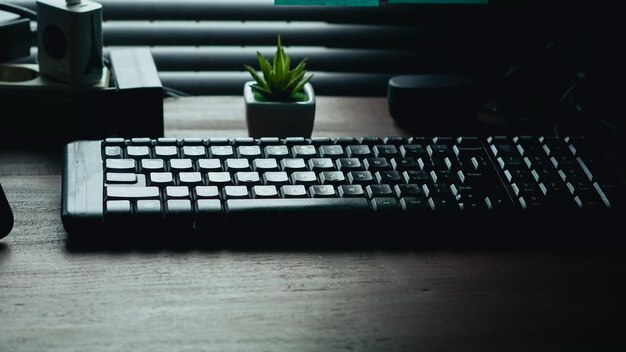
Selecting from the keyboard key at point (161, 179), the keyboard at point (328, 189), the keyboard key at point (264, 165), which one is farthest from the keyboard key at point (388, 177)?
the keyboard key at point (161, 179)

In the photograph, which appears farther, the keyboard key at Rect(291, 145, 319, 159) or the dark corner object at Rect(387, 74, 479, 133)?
the dark corner object at Rect(387, 74, 479, 133)

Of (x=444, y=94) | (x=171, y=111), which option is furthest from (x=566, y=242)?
(x=171, y=111)

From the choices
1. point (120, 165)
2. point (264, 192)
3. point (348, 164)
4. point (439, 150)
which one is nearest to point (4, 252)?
point (120, 165)

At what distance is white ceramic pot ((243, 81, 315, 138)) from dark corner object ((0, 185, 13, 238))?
1.06ft

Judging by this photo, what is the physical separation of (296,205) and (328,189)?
0.04 m

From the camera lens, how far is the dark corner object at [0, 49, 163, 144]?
3.15 feet

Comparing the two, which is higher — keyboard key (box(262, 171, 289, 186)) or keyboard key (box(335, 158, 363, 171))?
keyboard key (box(335, 158, 363, 171))

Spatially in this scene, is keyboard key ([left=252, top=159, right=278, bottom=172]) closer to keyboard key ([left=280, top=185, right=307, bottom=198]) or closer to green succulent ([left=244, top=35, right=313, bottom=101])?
keyboard key ([left=280, top=185, right=307, bottom=198])

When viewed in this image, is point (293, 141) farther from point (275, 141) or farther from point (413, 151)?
point (413, 151)

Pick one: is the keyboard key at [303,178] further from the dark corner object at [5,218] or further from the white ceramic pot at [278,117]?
the dark corner object at [5,218]

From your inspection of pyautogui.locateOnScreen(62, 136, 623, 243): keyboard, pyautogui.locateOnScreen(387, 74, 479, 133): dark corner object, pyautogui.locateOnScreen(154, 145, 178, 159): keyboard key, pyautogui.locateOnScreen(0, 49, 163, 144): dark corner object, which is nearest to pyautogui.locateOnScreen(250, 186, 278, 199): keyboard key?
pyautogui.locateOnScreen(62, 136, 623, 243): keyboard

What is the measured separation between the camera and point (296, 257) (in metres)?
0.77

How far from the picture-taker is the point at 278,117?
99 centimetres

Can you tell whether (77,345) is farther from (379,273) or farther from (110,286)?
(379,273)
